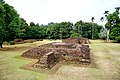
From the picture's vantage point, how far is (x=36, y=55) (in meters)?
15.9

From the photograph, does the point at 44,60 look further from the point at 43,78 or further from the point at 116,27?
the point at 116,27

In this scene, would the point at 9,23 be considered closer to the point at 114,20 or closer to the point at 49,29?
the point at 114,20

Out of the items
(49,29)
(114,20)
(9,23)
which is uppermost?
(114,20)

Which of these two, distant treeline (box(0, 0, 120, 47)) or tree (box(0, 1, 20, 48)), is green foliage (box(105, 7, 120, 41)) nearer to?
distant treeline (box(0, 0, 120, 47))

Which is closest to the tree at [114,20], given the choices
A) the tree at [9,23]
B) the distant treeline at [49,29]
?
the distant treeline at [49,29]

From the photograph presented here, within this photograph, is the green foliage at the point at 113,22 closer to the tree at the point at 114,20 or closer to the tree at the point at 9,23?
the tree at the point at 114,20

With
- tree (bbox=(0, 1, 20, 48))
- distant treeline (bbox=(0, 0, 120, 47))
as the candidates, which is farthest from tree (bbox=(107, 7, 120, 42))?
tree (bbox=(0, 1, 20, 48))

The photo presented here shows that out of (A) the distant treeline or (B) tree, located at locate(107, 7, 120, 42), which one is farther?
(B) tree, located at locate(107, 7, 120, 42)

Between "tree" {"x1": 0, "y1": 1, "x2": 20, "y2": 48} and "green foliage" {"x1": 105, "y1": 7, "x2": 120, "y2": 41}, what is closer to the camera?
"tree" {"x1": 0, "y1": 1, "x2": 20, "y2": 48}

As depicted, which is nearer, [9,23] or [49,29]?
[9,23]

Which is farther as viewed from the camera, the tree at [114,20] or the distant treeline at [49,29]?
the tree at [114,20]

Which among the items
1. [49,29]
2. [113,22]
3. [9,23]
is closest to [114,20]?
[113,22]

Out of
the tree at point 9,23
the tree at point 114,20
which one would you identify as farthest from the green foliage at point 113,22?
the tree at point 9,23

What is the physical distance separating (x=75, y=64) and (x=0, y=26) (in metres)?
14.2
